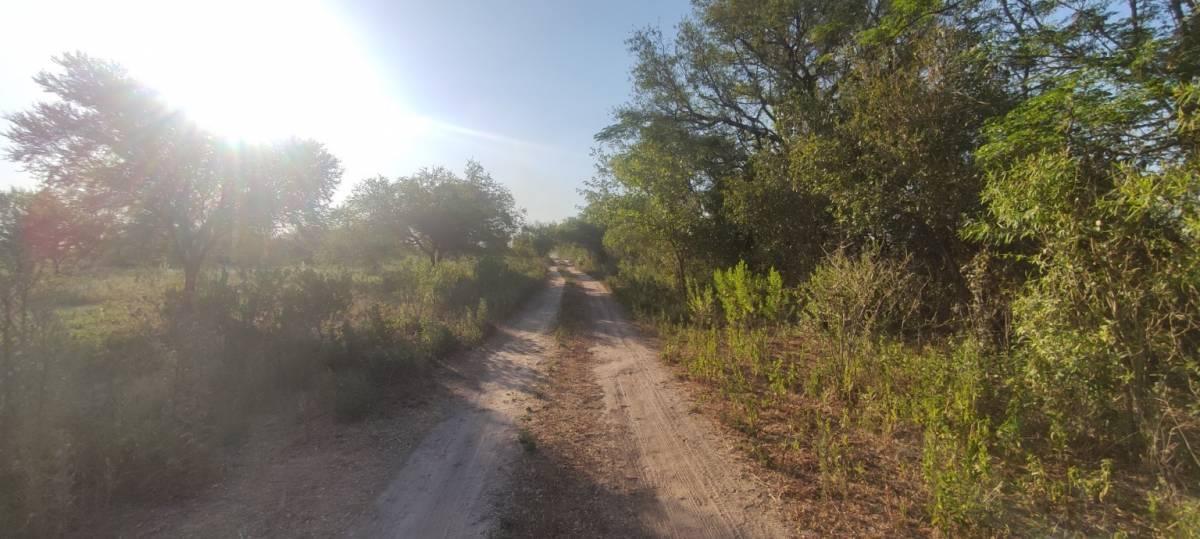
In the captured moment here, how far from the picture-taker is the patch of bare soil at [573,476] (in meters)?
3.71

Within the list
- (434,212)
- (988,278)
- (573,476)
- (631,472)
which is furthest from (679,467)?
(434,212)

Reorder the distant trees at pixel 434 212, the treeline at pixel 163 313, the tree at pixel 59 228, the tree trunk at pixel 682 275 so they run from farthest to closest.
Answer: the distant trees at pixel 434 212
the tree trunk at pixel 682 275
the tree at pixel 59 228
the treeline at pixel 163 313

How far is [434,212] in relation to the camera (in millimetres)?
24828

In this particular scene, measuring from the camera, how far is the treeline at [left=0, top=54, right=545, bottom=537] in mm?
4066

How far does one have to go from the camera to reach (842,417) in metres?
5.27

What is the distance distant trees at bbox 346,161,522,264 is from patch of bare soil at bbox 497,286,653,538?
66.2 ft

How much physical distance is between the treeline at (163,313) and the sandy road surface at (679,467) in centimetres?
355

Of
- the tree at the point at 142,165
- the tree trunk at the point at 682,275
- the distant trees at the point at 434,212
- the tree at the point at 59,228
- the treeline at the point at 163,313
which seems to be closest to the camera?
the treeline at the point at 163,313

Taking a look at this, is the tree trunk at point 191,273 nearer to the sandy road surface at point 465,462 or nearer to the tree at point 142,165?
the tree at point 142,165

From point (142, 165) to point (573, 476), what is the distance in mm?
12468

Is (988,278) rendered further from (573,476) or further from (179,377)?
(179,377)

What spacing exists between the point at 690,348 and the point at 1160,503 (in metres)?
6.16

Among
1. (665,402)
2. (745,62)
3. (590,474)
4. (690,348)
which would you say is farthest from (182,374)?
(745,62)

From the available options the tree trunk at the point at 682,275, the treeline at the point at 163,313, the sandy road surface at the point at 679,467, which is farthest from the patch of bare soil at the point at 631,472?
the tree trunk at the point at 682,275
